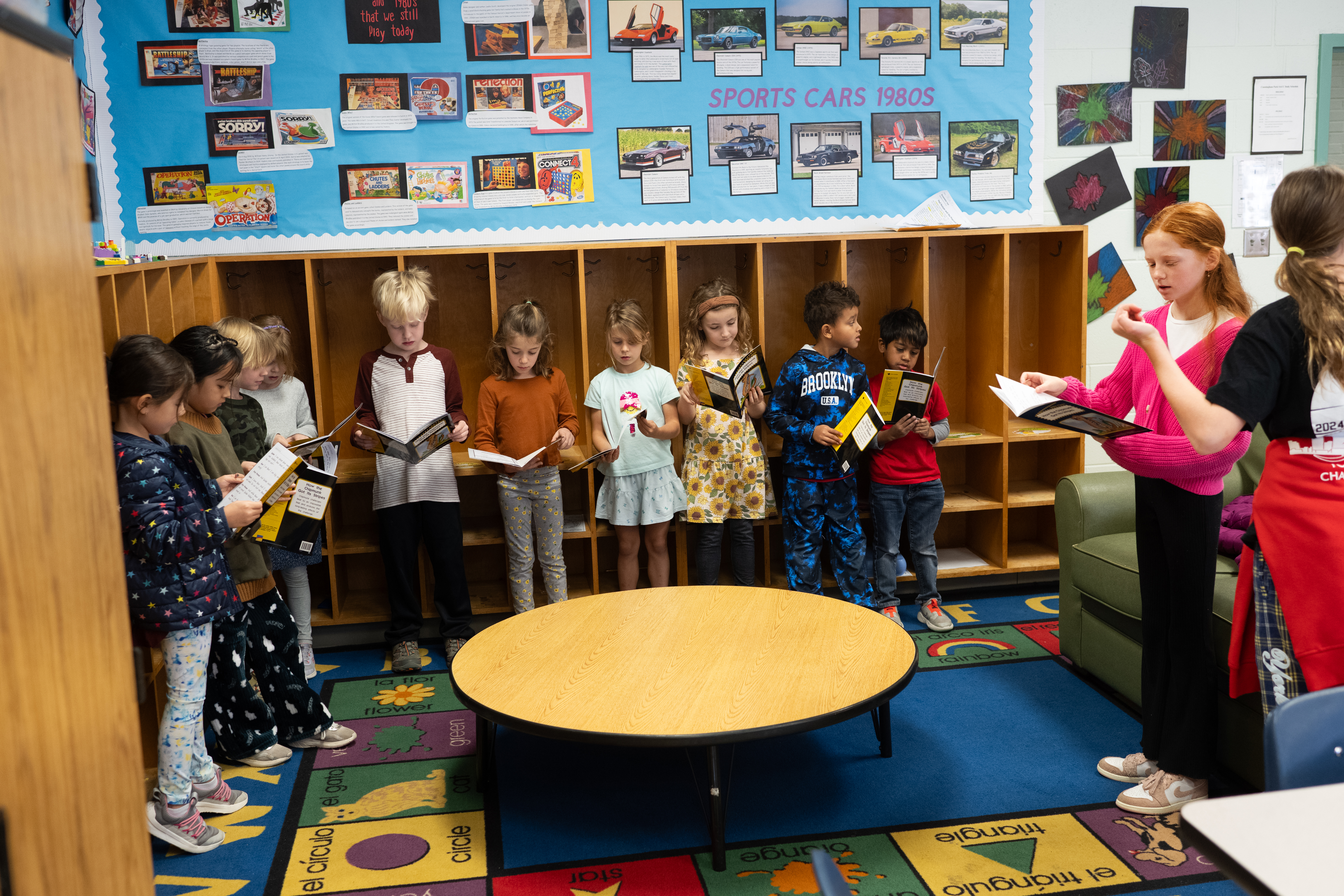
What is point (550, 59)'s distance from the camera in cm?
407

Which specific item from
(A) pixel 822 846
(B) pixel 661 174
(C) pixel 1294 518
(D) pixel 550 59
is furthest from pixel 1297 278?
(D) pixel 550 59

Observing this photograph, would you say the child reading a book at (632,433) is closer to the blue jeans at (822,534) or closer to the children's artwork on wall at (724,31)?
the blue jeans at (822,534)

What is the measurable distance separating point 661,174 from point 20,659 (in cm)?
359

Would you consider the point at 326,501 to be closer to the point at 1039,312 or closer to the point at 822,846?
the point at 822,846

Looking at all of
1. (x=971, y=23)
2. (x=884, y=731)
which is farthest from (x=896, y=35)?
(x=884, y=731)

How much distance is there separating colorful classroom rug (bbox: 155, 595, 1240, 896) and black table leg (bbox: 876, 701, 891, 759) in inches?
2.0

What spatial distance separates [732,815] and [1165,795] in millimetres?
1089

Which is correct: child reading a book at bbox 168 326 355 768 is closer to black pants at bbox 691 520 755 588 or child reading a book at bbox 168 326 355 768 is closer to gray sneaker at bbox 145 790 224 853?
gray sneaker at bbox 145 790 224 853

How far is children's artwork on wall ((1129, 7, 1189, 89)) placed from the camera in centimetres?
444

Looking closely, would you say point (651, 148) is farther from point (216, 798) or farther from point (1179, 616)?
point (216, 798)

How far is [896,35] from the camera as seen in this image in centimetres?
425

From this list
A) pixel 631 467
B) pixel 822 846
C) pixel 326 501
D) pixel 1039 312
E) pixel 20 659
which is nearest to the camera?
pixel 20 659

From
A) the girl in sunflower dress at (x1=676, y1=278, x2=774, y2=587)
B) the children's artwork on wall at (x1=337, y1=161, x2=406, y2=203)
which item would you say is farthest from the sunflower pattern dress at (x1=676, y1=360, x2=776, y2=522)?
the children's artwork on wall at (x1=337, y1=161, x2=406, y2=203)

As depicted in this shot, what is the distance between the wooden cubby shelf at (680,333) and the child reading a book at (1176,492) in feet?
5.22
